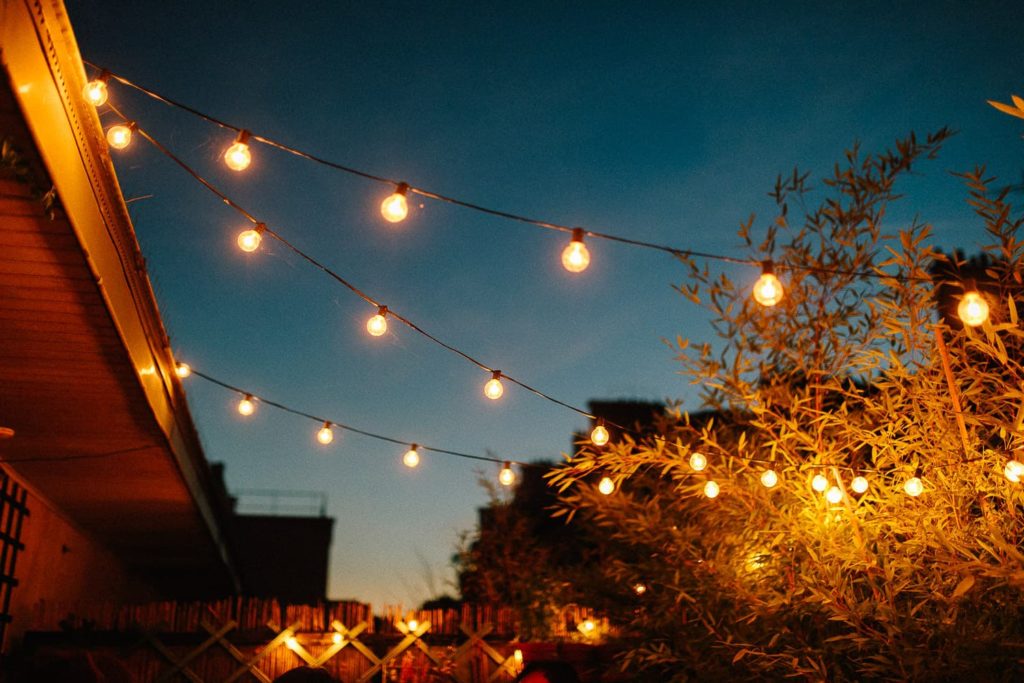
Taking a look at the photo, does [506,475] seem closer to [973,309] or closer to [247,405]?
[247,405]

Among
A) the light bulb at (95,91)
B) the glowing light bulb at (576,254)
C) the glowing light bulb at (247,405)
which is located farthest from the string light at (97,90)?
the glowing light bulb at (247,405)

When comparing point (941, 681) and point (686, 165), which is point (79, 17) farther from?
point (686, 165)

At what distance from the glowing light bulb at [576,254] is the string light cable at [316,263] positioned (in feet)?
3.88

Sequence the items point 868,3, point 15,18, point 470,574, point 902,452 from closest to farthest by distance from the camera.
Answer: point 15,18 → point 902,452 → point 868,3 → point 470,574

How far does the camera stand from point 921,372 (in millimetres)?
4395

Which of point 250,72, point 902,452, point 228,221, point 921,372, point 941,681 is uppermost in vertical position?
point 250,72

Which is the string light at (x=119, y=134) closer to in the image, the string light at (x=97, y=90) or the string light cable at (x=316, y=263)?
the string light cable at (x=316, y=263)

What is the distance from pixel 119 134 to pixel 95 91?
32 cm

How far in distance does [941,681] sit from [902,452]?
1268 millimetres

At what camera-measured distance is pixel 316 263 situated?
12.7ft

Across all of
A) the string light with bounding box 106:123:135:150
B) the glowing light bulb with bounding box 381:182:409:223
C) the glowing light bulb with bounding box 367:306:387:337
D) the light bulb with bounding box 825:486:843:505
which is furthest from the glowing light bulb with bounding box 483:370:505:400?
the string light with bounding box 106:123:135:150

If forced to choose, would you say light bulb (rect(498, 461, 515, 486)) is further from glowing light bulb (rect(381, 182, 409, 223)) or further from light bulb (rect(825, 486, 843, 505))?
glowing light bulb (rect(381, 182, 409, 223))

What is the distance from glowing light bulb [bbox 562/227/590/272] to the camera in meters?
3.21

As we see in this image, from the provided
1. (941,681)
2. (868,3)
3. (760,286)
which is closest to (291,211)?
(760,286)
